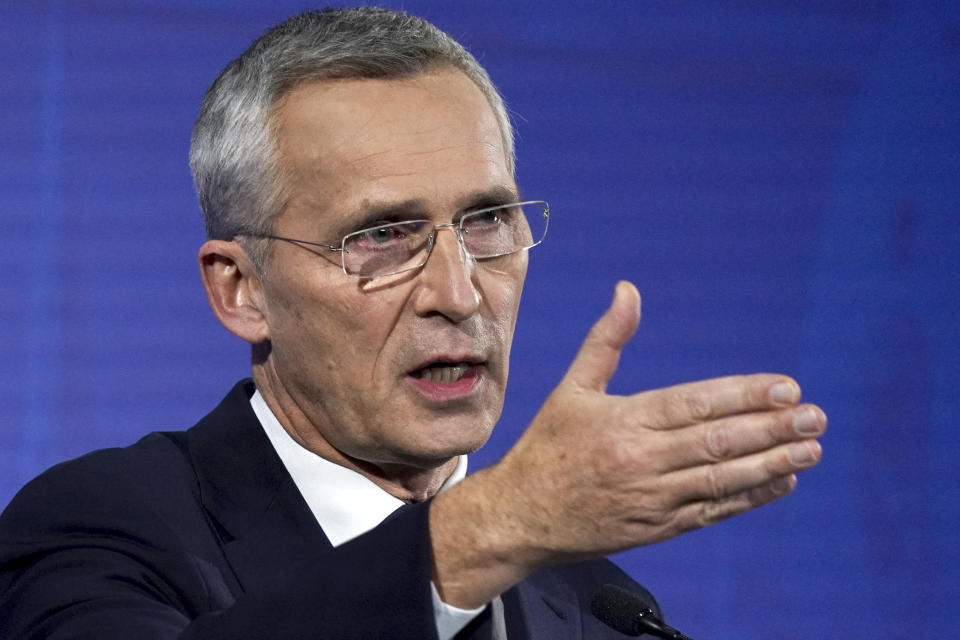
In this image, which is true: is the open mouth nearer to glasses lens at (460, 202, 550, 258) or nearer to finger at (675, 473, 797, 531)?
glasses lens at (460, 202, 550, 258)

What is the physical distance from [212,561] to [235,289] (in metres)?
0.49

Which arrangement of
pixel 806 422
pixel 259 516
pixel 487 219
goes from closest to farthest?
pixel 806 422 < pixel 259 516 < pixel 487 219

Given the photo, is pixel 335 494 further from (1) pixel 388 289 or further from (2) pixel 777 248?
(2) pixel 777 248

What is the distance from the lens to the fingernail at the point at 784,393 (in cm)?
105

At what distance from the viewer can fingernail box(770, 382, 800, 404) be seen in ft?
3.45

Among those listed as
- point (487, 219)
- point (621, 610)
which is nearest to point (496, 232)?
point (487, 219)

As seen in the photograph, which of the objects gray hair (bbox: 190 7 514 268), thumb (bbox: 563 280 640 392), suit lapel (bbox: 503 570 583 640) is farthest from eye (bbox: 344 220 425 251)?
thumb (bbox: 563 280 640 392)

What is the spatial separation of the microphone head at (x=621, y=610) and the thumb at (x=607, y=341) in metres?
0.58

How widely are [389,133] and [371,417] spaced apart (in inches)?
15.8

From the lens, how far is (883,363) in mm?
3408

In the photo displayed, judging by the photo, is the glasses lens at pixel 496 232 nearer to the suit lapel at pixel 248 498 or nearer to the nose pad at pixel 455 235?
the nose pad at pixel 455 235

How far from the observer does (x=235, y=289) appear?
1936 millimetres

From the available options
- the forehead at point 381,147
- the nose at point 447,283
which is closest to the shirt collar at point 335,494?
the nose at point 447,283

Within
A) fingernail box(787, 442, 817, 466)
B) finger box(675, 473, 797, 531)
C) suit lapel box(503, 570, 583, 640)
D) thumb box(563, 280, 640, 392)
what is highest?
thumb box(563, 280, 640, 392)
